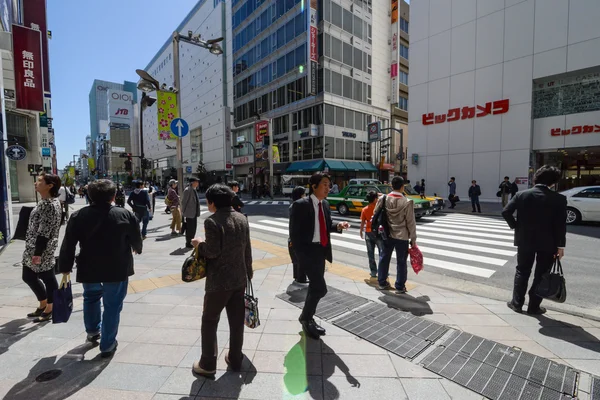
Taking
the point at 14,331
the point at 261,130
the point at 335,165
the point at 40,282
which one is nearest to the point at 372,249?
the point at 40,282

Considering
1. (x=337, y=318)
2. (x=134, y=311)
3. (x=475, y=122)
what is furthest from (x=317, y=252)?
(x=475, y=122)

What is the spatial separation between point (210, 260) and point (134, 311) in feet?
7.57

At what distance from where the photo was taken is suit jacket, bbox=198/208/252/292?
2.37 meters

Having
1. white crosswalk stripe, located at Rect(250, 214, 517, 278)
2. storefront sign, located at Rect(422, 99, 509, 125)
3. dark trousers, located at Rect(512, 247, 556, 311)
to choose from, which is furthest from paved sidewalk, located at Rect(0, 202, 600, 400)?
storefront sign, located at Rect(422, 99, 509, 125)

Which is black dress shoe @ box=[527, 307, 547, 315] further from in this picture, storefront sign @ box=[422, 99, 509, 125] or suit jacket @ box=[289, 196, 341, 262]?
storefront sign @ box=[422, 99, 509, 125]

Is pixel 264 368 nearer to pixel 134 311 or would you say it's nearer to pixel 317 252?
pixel 317 252

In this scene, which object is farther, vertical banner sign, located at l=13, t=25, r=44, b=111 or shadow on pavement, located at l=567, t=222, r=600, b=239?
vertical banner sign, located at l=13, t=25, r=44, b=111

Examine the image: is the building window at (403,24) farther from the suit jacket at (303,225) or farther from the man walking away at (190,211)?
the suit jacket at (303,225)

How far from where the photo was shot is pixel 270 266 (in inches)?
247

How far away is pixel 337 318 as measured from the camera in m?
3.84

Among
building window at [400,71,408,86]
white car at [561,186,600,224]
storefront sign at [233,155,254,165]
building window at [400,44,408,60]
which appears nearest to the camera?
white car at [561,186,600,224]

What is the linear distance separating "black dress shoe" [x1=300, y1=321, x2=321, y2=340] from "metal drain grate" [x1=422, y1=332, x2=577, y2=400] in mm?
1107

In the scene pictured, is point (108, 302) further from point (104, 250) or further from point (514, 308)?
point (514, 308)

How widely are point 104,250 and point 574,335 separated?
5.10 m
